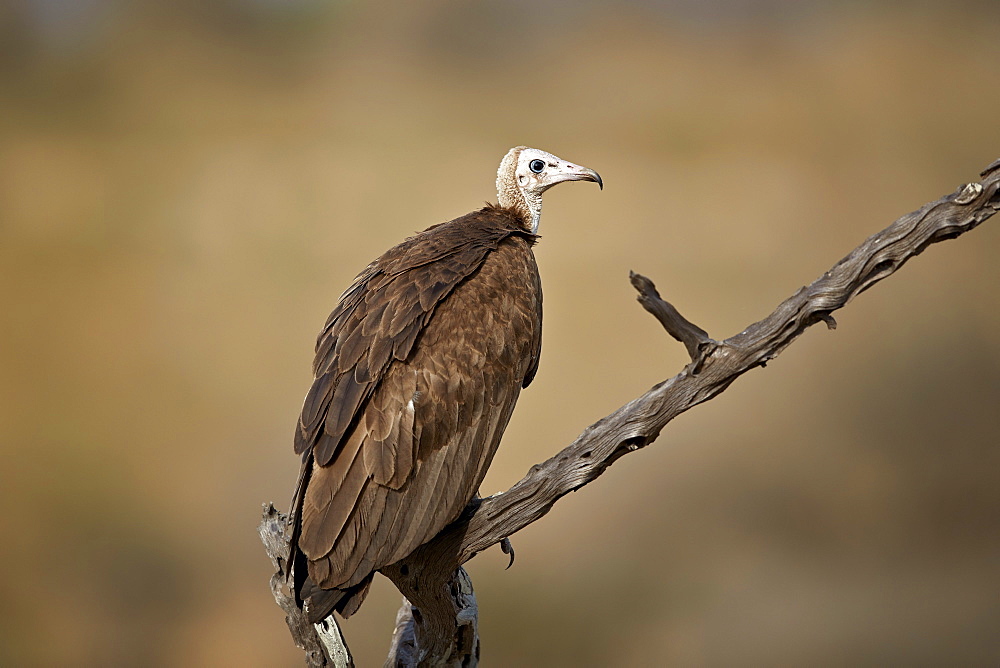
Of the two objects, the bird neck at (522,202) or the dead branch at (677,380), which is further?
the bird neck at (522,202)

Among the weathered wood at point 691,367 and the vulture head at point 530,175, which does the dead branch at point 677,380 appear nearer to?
the weathered wood at point 691,367

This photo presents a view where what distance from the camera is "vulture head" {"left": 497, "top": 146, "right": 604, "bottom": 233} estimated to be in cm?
363

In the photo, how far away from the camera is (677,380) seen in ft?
8.52

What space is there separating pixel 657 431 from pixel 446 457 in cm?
68

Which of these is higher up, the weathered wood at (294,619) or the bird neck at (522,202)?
the bird neck at (522,202)

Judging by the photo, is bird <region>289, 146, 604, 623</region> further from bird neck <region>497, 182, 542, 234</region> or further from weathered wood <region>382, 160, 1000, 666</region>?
bird neck <region>497, 182, 542, 234</region>

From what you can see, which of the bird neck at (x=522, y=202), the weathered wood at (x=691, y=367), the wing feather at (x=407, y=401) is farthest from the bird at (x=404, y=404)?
the bird neck at (x=522, y=202)

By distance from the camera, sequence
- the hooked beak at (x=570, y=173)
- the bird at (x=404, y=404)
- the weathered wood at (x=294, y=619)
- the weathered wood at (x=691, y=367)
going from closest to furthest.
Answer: the weathered wood at (x=691, y=367) < the bird at (x=404, y=404) < the weathered wood at (x=294, y=619) < the hooked beak at (x=570, y=173)

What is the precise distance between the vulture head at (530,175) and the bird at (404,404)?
51cm

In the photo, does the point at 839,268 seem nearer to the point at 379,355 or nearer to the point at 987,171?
the point at 987,171

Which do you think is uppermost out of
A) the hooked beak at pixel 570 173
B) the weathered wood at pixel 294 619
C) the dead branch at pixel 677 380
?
the hooked beak at pixel 570 173

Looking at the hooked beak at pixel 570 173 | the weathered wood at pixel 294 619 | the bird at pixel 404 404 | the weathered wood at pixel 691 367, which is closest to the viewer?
the weathered wood at pixel 691 367

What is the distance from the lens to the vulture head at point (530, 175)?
3635 mm

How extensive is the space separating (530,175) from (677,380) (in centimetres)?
137
